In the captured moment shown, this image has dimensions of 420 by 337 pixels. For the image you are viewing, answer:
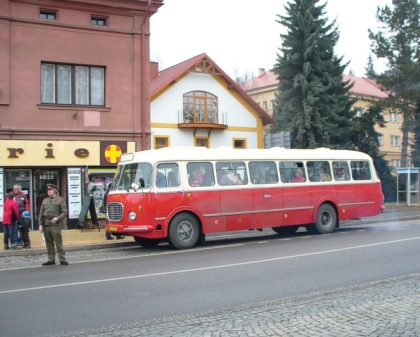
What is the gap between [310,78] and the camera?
32.8 metres

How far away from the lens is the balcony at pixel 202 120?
3216 cm

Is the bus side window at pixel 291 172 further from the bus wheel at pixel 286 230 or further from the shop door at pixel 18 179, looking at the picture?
the shop door at pixel 18 179

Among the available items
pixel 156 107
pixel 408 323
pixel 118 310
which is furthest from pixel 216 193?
pixel 156 107

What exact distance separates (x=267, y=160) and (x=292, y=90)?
54.3ft

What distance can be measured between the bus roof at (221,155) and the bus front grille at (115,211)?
51.3 inches

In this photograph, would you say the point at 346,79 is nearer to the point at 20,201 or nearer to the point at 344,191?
the point at 344,191

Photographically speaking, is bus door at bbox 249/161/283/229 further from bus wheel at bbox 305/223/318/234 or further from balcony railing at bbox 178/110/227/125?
balcony railing at bbox 178/110/227/125

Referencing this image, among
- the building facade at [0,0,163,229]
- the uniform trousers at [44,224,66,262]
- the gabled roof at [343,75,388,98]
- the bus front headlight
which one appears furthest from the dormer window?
the gabled roof at [343,75,388,98]

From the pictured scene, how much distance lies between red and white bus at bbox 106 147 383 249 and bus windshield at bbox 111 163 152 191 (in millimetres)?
28

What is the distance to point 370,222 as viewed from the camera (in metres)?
22.7

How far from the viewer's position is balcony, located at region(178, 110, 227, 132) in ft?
105

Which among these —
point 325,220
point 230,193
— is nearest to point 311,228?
point 325,220

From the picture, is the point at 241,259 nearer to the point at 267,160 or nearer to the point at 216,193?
the point at 216,193

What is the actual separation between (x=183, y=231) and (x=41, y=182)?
Answer: 788 cm
